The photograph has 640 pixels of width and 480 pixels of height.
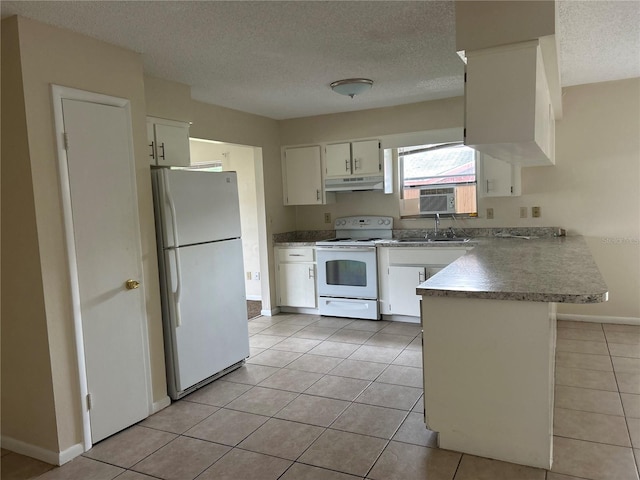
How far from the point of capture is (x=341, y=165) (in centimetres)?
535

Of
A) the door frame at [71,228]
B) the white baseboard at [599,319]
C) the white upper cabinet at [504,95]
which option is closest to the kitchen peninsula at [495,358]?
the white upper cabinet at [504,95]

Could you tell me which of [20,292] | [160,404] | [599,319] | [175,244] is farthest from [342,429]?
[599,319]

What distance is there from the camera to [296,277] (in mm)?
5426

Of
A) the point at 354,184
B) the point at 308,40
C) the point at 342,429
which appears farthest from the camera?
the point at 354,184

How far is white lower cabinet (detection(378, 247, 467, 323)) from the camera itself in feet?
15.2

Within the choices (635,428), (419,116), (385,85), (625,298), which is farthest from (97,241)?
(625,298)

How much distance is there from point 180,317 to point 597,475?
8.27 ft

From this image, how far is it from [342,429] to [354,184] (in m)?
3.09

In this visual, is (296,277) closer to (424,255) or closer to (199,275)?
(424,255)

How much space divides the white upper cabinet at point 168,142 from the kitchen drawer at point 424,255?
228 cm

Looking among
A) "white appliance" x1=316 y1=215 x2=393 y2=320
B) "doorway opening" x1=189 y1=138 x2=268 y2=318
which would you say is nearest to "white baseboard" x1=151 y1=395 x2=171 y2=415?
"white appliance" x1=316 y1=215 x2=393 y2=320

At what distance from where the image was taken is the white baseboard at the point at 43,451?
2.48 m

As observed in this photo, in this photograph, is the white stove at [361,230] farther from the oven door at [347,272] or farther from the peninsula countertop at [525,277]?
the peninsula countertop at [525,277]

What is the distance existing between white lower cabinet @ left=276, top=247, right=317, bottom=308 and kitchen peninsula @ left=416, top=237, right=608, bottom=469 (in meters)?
2.88
